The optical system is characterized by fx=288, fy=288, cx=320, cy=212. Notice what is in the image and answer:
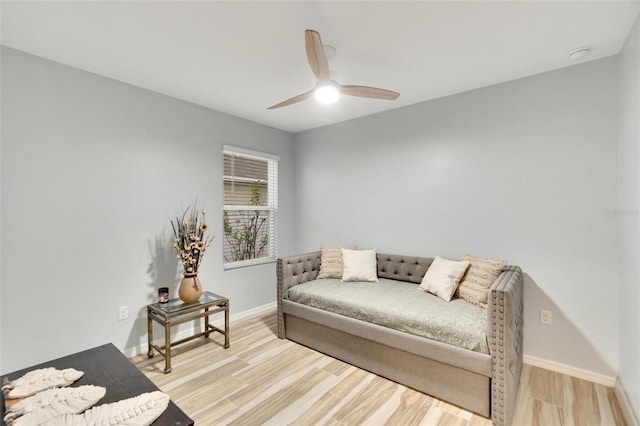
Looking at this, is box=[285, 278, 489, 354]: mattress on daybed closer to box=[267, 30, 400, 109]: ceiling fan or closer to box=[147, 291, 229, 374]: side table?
box=[147, 291, 229, 374]: side table

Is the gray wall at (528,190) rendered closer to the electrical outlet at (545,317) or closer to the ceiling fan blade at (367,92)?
the electrical outlet at (545,317)

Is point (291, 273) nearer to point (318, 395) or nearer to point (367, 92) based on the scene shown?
point (318, 395)

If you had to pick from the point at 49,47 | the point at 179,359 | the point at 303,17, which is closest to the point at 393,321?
the point at 179,359

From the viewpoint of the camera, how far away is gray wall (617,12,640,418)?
1808 millimetres

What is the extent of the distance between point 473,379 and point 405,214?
182 centimetres

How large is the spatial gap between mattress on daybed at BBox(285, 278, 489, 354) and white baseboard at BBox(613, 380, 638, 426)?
946 mm

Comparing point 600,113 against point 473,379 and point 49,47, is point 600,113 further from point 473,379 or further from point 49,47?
point 49,47

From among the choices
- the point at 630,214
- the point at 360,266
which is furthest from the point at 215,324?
the point at 630,214

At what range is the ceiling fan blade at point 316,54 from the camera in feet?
5.18

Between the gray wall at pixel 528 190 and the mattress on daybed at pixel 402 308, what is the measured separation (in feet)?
2.28

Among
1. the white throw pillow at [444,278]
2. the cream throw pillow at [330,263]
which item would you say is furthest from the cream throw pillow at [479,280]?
the cream throw pillow at [330,263]

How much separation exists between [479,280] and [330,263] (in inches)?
63.7

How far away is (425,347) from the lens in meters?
2.20

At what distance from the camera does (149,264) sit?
293cm
